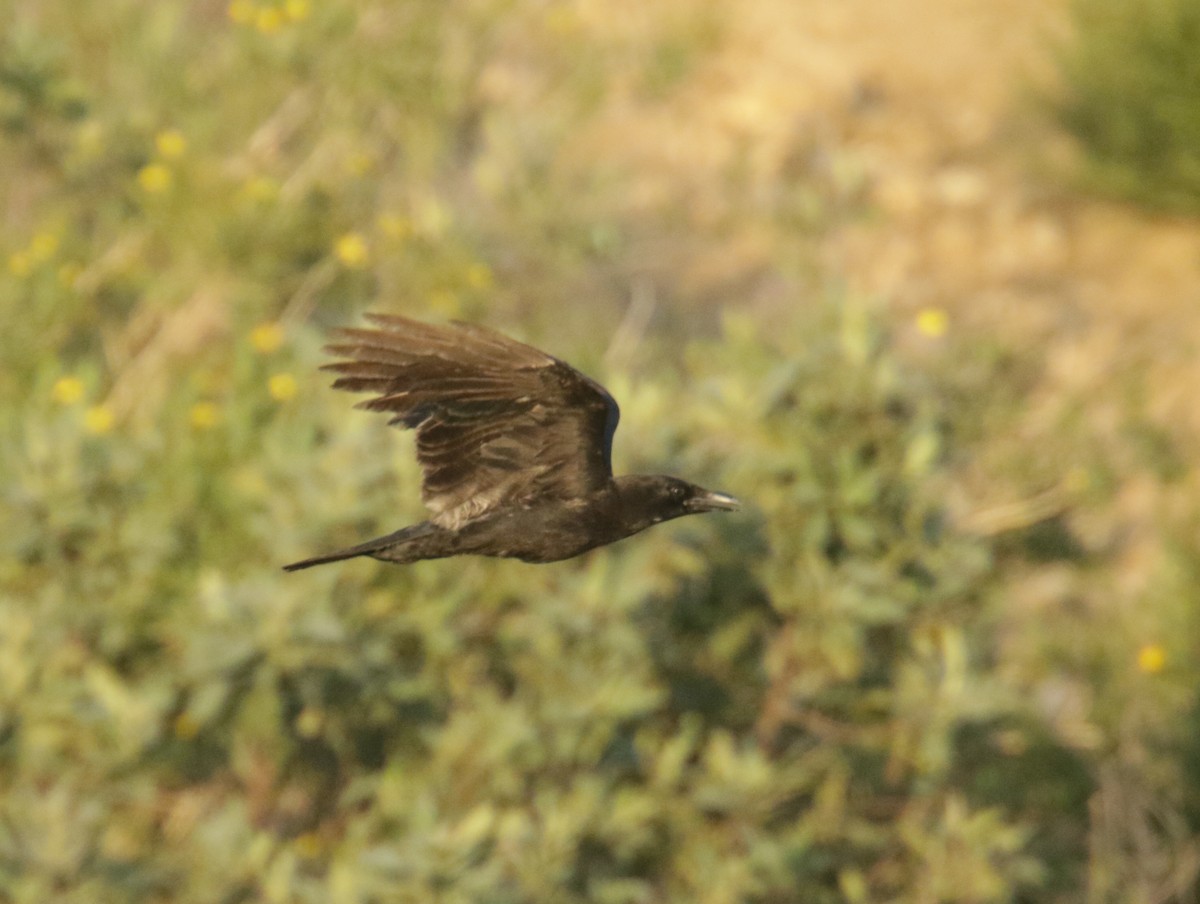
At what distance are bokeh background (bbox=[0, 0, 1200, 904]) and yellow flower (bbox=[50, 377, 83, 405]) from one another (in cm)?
3

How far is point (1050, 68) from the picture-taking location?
29.9 feet

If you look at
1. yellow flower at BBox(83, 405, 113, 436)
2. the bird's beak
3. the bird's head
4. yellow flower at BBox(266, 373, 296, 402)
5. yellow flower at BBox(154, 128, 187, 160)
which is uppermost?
the bird's head

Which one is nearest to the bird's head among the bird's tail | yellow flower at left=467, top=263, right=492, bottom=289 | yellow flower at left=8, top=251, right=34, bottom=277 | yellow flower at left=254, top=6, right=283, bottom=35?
the bird's tail

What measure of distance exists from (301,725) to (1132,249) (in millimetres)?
4857

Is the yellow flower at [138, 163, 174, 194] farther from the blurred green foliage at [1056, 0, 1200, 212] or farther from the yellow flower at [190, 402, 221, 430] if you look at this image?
the blurred green foliage at [1056, 0, 1200, 212]

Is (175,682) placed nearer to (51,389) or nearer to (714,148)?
(51,389)

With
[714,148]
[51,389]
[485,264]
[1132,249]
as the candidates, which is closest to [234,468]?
[51,389]

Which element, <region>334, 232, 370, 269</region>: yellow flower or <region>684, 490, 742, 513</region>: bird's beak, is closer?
<region>684, 490, 742, 513</region>: bird's beak

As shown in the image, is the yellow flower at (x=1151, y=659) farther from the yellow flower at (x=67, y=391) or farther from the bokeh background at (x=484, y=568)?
the yellow flower at (x=67, y=391)

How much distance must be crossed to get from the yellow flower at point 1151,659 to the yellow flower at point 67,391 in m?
2.96

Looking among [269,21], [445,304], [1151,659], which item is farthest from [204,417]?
[1151,659]

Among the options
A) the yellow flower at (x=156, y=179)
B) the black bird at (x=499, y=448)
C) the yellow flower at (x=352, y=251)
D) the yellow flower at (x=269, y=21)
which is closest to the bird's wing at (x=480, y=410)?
the black bird at (x=499, y=448)

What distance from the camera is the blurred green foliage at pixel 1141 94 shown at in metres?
8.16

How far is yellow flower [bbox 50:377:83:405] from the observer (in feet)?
17.7
